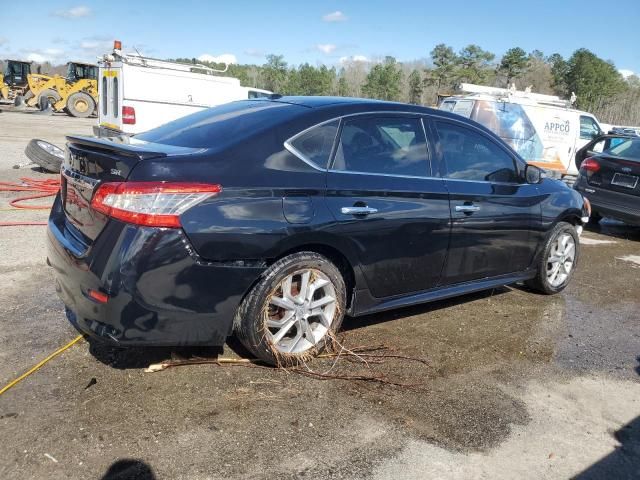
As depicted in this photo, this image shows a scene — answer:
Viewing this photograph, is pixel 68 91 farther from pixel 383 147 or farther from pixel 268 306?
pixel 268 306

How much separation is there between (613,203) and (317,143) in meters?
7.10

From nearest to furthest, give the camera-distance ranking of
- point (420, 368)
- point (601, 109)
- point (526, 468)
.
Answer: point (526, 468) < point (420, 368) < point (601, 109)

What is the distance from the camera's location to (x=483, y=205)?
441cm

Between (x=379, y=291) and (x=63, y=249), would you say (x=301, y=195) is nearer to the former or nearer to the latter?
(x=379, y=291)

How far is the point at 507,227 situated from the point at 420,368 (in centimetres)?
165

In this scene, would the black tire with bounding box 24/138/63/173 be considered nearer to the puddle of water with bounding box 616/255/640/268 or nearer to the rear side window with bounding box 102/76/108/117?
the rear side window with bounding box 102/76/108/117

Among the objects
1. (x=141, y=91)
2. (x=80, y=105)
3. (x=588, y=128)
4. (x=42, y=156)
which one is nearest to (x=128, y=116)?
(x=141, y=91)

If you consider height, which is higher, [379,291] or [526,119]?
[526,119]

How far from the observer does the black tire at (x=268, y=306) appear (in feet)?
10.6

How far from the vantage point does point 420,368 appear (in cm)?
371

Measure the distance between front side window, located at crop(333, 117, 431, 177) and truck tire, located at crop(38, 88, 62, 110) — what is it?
3104 cm

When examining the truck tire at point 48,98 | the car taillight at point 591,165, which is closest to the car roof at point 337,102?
the car taillight at point 591,165

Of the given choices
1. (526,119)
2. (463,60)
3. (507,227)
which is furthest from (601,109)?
(507,227)

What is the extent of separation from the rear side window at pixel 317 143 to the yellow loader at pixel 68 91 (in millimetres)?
30077
